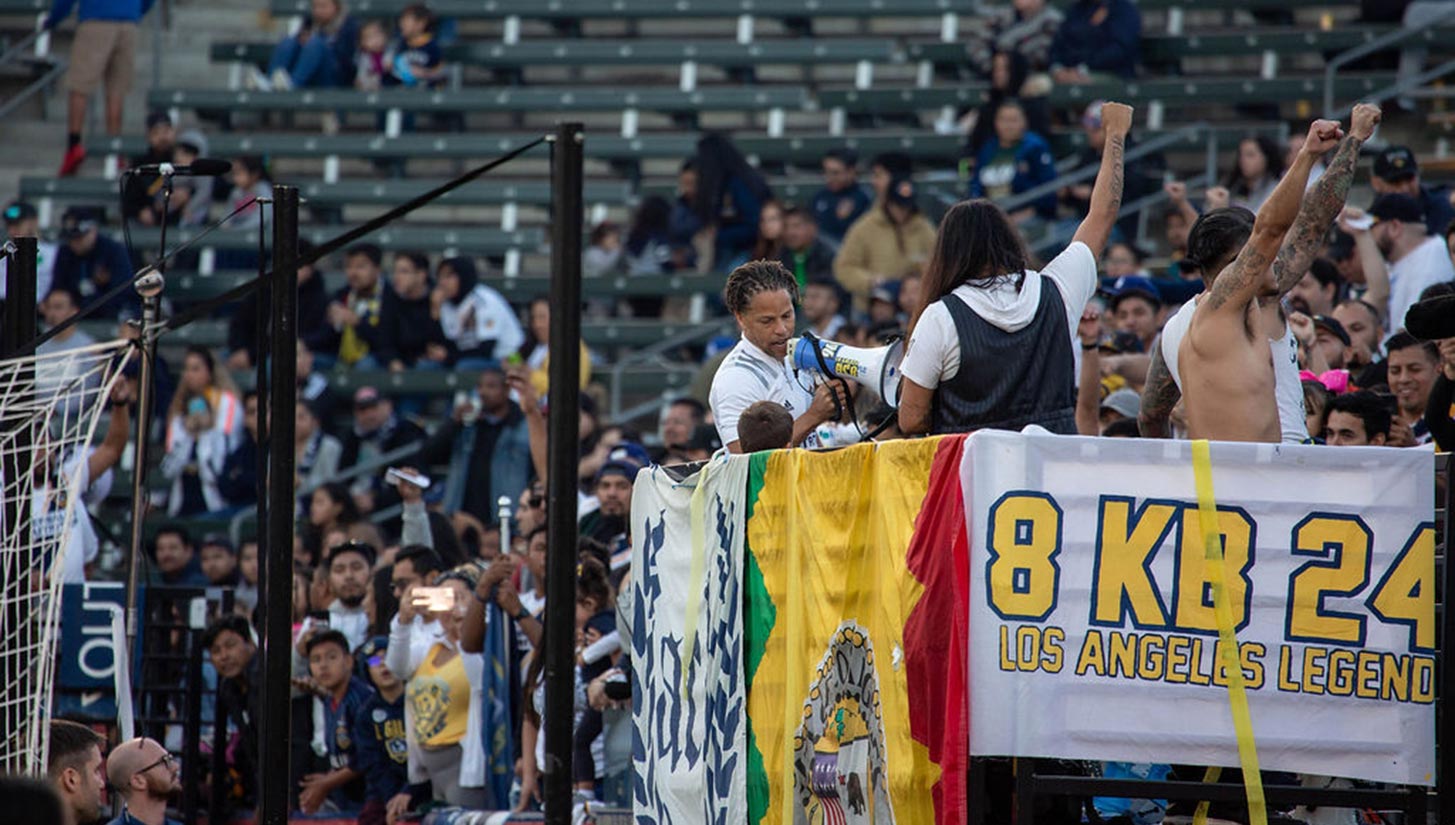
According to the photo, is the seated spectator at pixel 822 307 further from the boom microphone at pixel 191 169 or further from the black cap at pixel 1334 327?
the boom microphone at pixel 191 169

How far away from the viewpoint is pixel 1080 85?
53.5 feet

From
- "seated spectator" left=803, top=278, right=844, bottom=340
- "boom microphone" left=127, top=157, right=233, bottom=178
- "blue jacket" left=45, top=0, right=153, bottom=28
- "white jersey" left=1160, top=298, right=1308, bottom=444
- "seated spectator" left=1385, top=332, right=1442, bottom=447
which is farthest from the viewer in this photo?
"blue jacket" left=45, top=0, right=153, bottom=28

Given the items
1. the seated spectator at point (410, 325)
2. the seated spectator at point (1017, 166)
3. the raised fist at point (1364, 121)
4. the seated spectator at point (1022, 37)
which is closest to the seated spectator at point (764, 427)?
the raised fist at point (1364, 121)

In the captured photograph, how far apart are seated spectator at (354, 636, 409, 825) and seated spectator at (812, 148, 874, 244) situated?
19.2 feet

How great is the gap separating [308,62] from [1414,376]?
1429 cm

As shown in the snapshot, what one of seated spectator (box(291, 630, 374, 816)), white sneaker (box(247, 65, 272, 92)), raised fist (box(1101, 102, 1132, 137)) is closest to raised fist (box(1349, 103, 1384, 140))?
raised fist (box(1101, 102, 1132, 137))

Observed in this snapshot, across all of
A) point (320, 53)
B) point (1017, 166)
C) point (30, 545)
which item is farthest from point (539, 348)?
point (30, 545)

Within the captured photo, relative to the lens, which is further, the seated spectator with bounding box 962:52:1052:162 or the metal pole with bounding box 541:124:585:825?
the seated spectator with bounding box 962:52:1052:162

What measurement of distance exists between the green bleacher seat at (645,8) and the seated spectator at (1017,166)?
3927 millimetres

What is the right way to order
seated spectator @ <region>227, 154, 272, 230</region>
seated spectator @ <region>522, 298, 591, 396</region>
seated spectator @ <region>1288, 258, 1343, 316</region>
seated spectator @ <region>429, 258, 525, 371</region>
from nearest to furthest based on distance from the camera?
seated spectator @ <region>1288, 258, 1343, 316</region> < seated spectator @ <region>522, 298, 591, 396</region> < seated spectator @ <region>429, 258, 525, 371</region> < seated spectator @ <region>227, 154, 272, 230</region>

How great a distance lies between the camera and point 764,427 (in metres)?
6.69

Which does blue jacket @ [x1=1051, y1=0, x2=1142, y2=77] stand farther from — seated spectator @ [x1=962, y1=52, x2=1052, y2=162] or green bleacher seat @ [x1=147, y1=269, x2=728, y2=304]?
green bleacher seat @ [x1=147, y1=269, x2=728, y2=304]

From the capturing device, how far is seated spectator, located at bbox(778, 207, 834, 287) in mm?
14414

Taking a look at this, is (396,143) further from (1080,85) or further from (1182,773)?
(1182,773)
